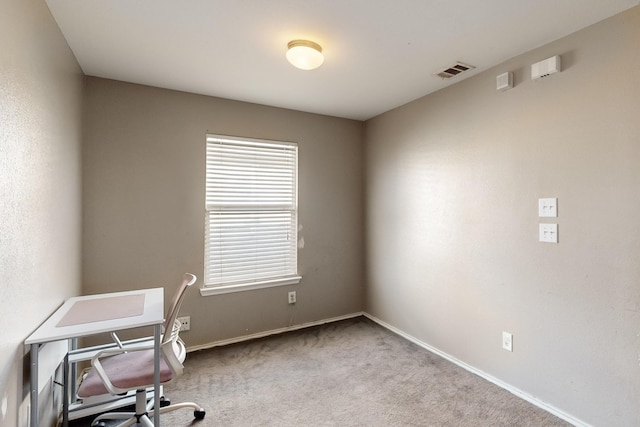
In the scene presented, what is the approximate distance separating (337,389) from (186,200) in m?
2.05

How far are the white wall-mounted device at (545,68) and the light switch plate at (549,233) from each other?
0.99m

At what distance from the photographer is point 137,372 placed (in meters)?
1.66

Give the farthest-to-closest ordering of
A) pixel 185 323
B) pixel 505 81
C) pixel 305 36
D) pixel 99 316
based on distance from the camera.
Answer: pixel 185 323
pixel 505 81
pixel 305 36
pixel 99 316

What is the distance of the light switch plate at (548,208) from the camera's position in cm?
200

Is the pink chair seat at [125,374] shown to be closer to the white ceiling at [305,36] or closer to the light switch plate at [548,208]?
the white ceiling at [305,36]

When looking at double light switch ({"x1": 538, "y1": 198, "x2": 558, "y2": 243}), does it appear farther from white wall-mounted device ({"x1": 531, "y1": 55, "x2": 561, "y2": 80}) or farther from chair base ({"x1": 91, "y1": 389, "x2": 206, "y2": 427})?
chair base ({"x1": 91, "y1": 389, "x2": 206, "y2": 427})

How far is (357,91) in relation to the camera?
289cm

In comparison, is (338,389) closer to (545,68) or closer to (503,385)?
(503,385)

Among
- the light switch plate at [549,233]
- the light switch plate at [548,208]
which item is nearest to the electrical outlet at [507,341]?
the light switch plate at [549,233]

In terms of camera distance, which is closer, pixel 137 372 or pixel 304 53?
pixel 137 372

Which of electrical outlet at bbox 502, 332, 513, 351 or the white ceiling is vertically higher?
the white ceiling

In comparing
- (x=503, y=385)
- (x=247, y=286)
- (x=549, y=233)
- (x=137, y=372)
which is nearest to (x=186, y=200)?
(x=247, y=286)

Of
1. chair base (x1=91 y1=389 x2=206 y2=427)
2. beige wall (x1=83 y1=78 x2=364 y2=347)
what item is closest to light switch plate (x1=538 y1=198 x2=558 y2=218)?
beige wall (x1=83 y1=78 x2=364 y2=347)

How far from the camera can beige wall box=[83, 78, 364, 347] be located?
8.41 ft
